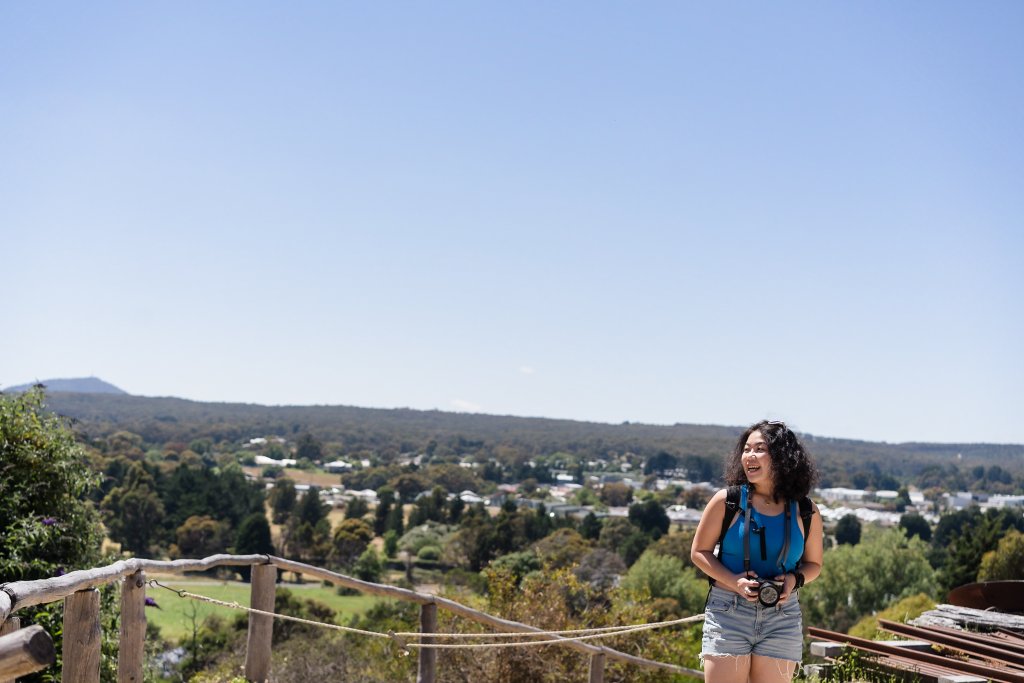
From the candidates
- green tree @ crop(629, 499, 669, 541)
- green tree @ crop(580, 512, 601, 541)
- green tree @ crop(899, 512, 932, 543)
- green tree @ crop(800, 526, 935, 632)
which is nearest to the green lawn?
green tree @ crop(580, 512, 601, 541)

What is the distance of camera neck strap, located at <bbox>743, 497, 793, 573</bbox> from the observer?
10.9 feet

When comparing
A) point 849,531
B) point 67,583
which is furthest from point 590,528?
point 67,583

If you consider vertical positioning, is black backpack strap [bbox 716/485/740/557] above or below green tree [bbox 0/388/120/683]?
above

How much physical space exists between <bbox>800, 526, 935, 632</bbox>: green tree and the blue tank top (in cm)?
3915

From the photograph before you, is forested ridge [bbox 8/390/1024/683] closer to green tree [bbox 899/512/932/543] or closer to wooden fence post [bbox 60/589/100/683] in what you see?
green tree [bbox 899/512/932/543]

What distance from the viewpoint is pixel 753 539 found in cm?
337

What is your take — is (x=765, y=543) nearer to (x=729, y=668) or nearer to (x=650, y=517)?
(x=729, y=668)

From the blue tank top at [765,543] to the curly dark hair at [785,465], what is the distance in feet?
0.22

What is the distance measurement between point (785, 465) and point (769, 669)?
0.69m

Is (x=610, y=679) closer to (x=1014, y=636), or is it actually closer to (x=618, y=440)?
(x=1014, y=636)

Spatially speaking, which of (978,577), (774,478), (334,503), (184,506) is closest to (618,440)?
(334,503)

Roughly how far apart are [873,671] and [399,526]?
66.2 meters

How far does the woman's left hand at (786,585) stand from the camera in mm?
3252

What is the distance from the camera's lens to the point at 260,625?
504 cm
